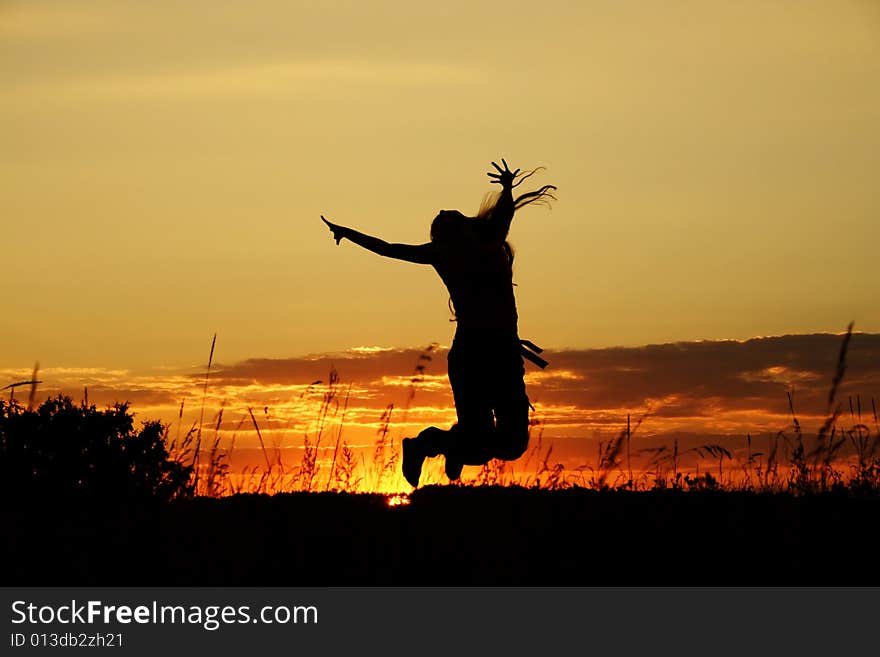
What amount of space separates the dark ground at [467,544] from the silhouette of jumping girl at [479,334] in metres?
0.85

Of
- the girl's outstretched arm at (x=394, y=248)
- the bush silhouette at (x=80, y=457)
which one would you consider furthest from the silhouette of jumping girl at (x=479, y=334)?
the bush silhouette at (x=80, y=457)

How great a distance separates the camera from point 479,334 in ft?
37.0

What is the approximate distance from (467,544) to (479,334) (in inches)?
111

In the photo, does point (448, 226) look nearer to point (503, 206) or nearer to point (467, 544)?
point (503, 206)

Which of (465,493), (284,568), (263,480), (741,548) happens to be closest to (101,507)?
(263,480)

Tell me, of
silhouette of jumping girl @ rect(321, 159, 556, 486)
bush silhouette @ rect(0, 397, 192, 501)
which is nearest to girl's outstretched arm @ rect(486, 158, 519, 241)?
silhouette of jumping girl @ rect(321, 159, 556, 486)

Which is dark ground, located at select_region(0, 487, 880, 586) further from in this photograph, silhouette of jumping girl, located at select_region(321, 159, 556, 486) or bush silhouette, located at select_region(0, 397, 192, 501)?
bush silhouette, located at select_region(0, 397, 192, 501)

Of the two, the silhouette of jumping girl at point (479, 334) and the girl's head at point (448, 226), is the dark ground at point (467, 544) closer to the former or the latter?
the silhouette of jumping girl at point (479, 334)

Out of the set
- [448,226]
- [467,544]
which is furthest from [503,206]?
[467,544]

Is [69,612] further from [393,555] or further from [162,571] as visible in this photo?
[393,555]

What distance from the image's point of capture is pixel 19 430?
13992 mm

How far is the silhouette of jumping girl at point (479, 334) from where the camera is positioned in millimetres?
11297

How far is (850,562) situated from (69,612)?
194 inches

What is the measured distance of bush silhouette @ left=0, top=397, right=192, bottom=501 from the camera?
13.8 m
